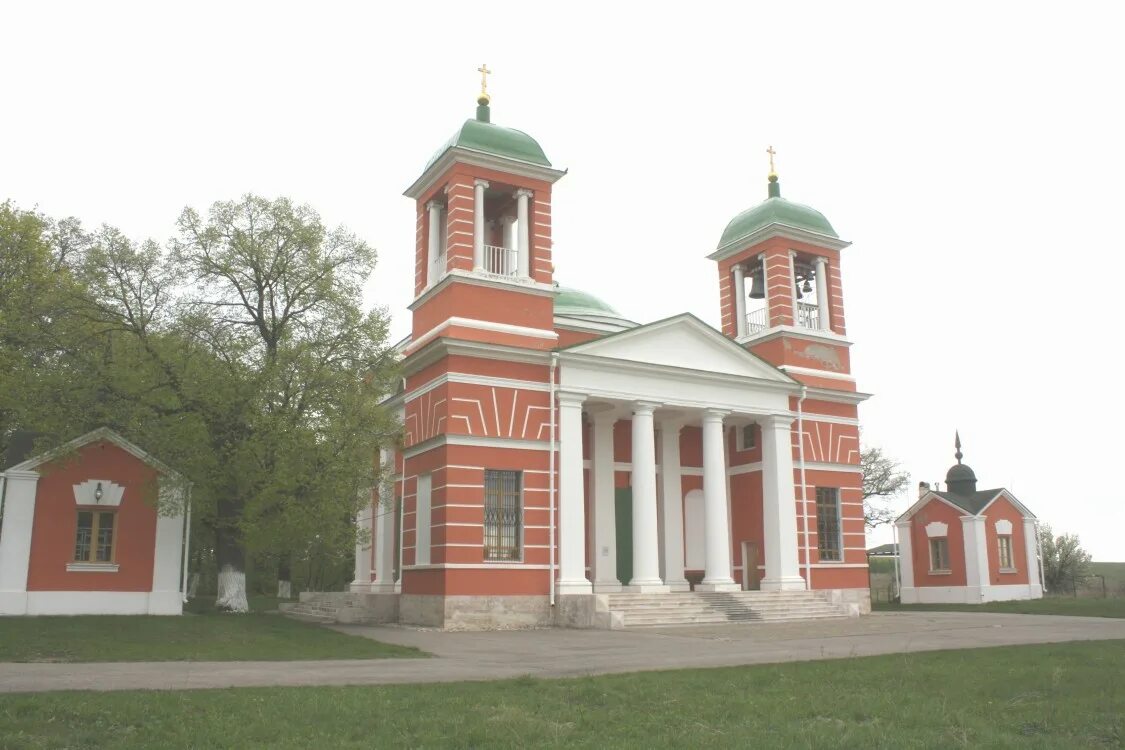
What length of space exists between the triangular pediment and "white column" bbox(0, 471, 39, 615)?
13.2 m

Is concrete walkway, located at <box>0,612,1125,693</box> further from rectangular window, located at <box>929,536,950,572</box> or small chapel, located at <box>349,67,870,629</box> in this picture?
rectangular window, located at <box>929,536,950,572</box>

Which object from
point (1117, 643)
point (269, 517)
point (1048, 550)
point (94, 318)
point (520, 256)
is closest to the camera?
point (1117, 643)

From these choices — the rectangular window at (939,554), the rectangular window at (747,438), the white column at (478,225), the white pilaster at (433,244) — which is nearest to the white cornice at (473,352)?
the white column at (478,225)

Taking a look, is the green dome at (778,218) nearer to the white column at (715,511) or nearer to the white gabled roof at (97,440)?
the white column at (715,511)

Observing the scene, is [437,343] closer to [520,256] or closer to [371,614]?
[520,256]

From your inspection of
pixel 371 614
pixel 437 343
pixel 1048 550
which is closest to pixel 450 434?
pixel 437 343

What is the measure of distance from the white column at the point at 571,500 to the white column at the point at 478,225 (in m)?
4.20

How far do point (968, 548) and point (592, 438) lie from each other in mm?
19179

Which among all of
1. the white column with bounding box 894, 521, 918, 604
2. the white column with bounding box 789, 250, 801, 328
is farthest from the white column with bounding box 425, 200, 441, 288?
the white column with bounding box 894, 521, 918, 604

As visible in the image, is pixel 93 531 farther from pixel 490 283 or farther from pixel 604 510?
pixel 604 510

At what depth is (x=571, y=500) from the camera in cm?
2452

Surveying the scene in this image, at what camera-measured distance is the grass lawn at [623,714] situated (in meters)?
7.50

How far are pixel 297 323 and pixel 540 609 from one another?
30.7 feet

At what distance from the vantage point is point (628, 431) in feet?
95.7
